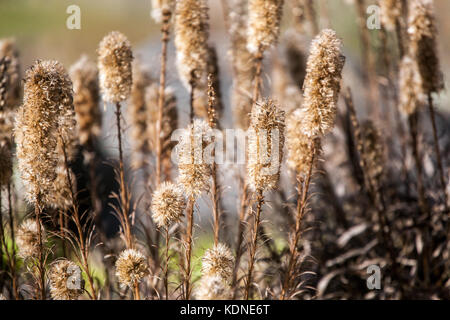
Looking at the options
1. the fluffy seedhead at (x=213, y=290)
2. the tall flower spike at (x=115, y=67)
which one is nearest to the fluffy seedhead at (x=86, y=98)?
A: the tall flower spike at (x=115, y=67)

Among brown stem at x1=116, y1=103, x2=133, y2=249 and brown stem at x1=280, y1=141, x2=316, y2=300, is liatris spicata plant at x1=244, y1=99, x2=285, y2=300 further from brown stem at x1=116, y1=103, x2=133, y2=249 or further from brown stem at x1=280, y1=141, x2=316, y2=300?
brown stem at x1=116, y1=103, x2=133, y2=249

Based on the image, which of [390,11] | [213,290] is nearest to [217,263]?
[213,290]

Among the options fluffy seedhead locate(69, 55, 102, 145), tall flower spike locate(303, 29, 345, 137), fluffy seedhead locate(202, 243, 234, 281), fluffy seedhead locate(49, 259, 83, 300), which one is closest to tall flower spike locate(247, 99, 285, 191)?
tall flower spike locate(303, 29, 345, 137)

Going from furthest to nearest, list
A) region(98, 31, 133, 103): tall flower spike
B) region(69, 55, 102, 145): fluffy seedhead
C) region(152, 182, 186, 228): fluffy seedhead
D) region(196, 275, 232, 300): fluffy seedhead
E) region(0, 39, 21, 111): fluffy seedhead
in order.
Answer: region(69, 55, 102, 145): fluffy seedhead < region(0, 39, 21, 111): fluffy seedhead < region(98, 31, 133, 103): tall flower spike < region(152, 182, 186, 228): fluffy seedhead < region(196, 275, 232, 300): fluffy seedhead

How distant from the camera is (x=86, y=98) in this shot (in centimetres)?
279

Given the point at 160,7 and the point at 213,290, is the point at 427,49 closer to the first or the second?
the point at 160,7

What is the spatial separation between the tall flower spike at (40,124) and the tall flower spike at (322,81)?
90cm

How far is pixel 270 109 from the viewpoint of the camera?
168cm

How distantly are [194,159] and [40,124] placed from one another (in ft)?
1.77

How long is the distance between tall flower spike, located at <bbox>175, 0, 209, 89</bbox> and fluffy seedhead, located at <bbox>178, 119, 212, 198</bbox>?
25.6 inches

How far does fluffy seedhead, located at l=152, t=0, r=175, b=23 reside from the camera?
7.63 ft

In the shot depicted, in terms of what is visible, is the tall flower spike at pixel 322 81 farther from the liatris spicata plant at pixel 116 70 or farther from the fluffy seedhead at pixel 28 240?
the fluffy seedhead at pixel 28 240

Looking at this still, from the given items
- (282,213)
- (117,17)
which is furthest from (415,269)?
(117,17)
